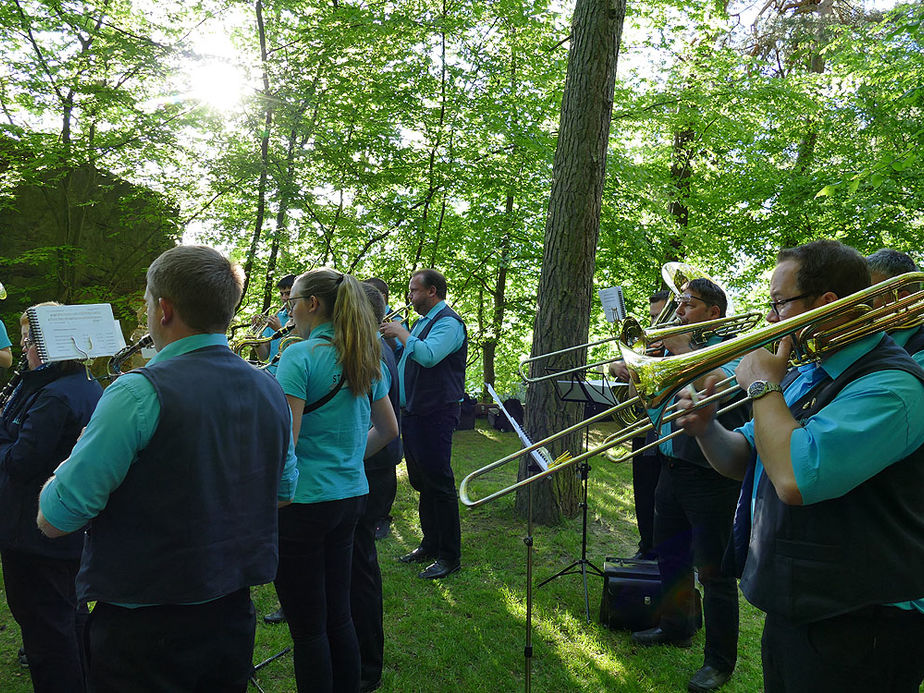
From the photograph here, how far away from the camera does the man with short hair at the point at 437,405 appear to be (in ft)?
15.8

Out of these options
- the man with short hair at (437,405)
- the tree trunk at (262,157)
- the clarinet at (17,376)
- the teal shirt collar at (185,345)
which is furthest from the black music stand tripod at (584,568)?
the tree trunk at (262,157)

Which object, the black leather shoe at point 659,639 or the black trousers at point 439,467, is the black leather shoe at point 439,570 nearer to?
the black trousers at point 439,467

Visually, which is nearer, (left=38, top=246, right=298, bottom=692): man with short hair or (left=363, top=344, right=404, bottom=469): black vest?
(left=38, top=246, right=298, bottom=692): man with short hair

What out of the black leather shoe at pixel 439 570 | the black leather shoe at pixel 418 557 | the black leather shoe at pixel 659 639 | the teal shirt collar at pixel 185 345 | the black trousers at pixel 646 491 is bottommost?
the black leather shoe at pixel 418 557

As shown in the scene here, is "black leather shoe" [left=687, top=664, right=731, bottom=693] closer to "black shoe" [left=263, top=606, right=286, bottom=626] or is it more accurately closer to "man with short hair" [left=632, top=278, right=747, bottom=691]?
"man with short hair" [left=632, top=278, right=747, bottom=691]

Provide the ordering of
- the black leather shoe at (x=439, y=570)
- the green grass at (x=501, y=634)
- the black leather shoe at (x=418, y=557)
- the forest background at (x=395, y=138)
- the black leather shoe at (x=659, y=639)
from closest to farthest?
the green grass at (x=501, y=634), the black leather shoe at (x=659, y=639), the black leather shoe at (x=439, y=570), the black leather shoe at (x=418, y=557), the forest background at (x=395, y=138)

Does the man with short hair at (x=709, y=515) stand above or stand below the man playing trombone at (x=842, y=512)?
below

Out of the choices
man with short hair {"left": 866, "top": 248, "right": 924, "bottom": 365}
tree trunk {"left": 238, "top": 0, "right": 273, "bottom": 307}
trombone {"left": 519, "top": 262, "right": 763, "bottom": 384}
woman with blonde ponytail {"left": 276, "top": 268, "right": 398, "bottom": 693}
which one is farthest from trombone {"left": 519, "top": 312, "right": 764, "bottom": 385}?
tree trunk {"left": 238, "top": 0, "right": 273, "bottom": 307}

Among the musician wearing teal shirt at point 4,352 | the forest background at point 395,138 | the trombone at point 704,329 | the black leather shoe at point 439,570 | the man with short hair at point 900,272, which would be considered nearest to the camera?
the trombone at point 704,329

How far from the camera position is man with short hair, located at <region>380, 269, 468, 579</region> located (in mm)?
4812

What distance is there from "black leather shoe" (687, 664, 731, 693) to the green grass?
59 millimetres

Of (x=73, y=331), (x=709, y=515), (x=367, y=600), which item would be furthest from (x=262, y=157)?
(x=709, y=515)

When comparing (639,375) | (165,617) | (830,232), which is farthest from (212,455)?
(830,232)

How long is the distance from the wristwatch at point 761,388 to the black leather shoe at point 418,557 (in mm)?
3947
